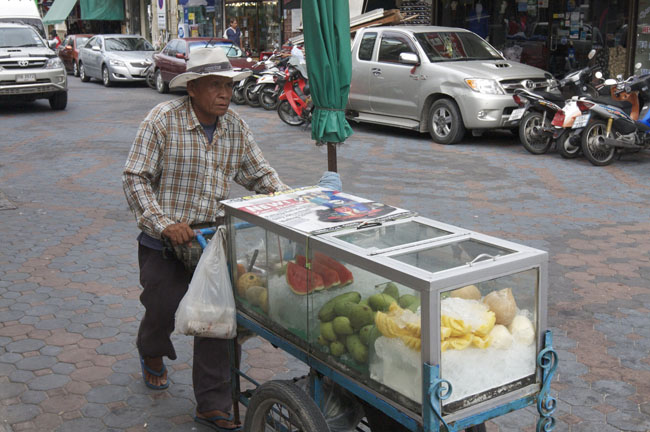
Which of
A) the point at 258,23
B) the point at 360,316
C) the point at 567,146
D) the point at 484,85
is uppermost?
the point at 258,23

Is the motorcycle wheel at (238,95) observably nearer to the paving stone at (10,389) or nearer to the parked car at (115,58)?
the parked car at (115,58)

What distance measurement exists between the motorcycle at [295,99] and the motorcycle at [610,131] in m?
5.40

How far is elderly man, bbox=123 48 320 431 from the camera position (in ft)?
11.9

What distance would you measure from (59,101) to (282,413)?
15.6 m

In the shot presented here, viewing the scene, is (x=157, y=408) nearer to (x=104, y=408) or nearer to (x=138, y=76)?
(x=104, y=408)

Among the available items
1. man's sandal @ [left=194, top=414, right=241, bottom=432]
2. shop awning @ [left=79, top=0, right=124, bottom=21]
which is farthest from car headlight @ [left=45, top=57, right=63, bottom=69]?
shop awning @ [left=79, top=0, right=124, bottom=21]

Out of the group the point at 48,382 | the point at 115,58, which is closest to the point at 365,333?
the point at 48,382

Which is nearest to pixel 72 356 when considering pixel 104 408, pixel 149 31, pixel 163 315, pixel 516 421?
pixel 104 408

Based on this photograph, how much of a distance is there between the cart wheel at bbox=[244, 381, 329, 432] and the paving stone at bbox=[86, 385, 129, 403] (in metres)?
1.21

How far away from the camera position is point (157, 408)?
13.3ft

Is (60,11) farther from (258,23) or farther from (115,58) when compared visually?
(115,58)

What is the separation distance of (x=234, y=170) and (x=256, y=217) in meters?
0.83

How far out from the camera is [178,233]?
136 inches

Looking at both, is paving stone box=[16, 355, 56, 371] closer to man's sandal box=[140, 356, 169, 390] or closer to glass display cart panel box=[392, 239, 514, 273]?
man's sandal box=[140, 356, 169, 390]
